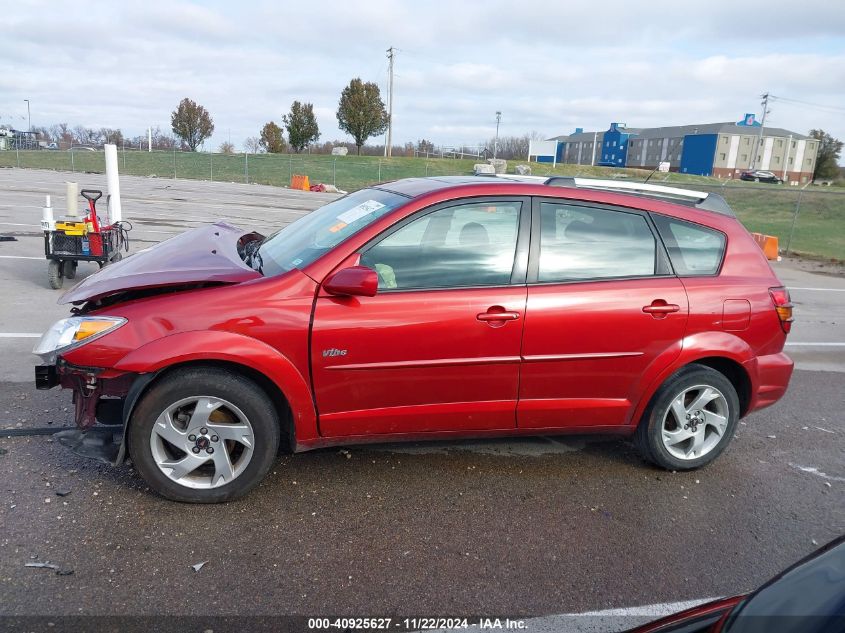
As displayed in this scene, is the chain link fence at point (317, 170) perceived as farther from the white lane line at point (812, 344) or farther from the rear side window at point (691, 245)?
the rear side window at point (691, 245)

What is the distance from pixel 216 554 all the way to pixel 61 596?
65 centimetres

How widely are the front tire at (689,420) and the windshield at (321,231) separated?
6.56 feet

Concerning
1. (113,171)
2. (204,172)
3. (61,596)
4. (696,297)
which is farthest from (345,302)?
(204,172)

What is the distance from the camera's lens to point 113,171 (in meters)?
9.96

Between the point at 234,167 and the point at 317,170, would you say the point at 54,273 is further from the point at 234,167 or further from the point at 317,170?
the point at 234,167

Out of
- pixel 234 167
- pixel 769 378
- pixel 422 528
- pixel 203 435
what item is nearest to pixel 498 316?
pixel 422 528

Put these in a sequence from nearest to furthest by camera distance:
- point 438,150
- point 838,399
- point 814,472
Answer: point 814,472 → point 838,399 → point 438,150

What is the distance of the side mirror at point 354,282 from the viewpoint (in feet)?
11.1

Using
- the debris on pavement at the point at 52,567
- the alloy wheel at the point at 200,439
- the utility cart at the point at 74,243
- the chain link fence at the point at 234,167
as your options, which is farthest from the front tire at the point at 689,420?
the chain link fence at the point at 234,167

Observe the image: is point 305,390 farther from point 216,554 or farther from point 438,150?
point 438,150

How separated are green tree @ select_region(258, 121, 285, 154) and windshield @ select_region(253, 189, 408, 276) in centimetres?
6533

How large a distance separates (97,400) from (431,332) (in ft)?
5.86

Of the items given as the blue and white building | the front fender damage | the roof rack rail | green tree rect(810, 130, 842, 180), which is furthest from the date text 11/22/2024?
green tree rect(810, 130, 842, 180)

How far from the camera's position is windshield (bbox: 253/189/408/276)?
12.4ft
